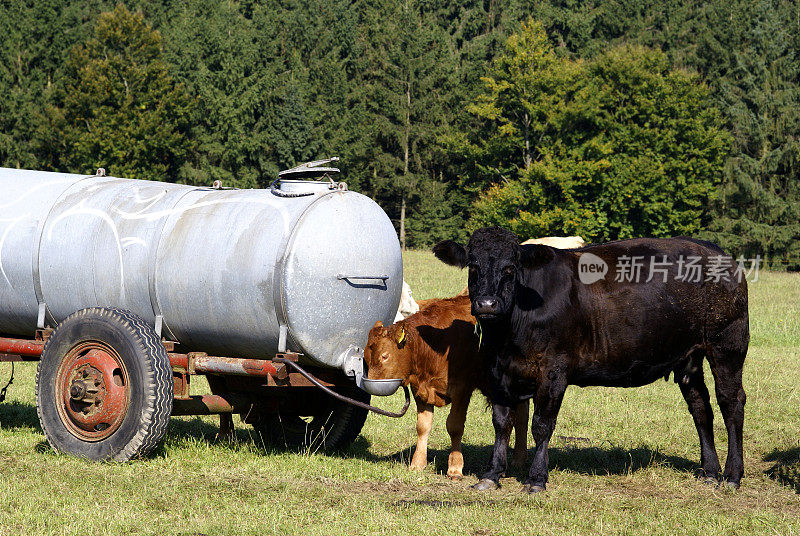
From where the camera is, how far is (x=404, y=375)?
28.7 ft

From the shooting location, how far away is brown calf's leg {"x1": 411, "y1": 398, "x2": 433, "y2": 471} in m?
8.82

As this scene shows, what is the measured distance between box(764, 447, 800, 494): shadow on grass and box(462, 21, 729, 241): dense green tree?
137 feet

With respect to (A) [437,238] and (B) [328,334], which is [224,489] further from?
(A) [437,238]

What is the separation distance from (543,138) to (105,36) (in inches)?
1072

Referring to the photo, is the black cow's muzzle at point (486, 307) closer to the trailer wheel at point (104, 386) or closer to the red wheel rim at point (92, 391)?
the trailer wheel at point (104, 386)

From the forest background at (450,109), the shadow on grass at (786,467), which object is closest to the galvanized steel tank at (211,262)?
the shadow on grass at (786,467)

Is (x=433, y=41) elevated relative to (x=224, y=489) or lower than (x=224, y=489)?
elevated

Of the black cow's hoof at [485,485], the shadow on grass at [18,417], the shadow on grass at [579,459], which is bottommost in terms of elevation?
the shadow on grass at [18,417]

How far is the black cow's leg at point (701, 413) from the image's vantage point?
898 centimetres

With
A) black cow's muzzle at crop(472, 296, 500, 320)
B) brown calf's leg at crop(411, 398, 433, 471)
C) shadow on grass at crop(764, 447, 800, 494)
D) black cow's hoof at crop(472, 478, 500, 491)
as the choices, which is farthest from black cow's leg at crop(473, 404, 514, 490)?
shadow on grass at crop(764, 447, 800, 494)

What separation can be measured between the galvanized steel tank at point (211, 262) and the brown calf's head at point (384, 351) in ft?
0.52

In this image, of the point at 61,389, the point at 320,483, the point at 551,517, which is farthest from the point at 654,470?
the point at 61,389

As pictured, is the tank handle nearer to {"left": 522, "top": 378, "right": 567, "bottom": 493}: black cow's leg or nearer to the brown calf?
the brown calf

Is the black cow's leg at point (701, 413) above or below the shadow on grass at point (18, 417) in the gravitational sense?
above
